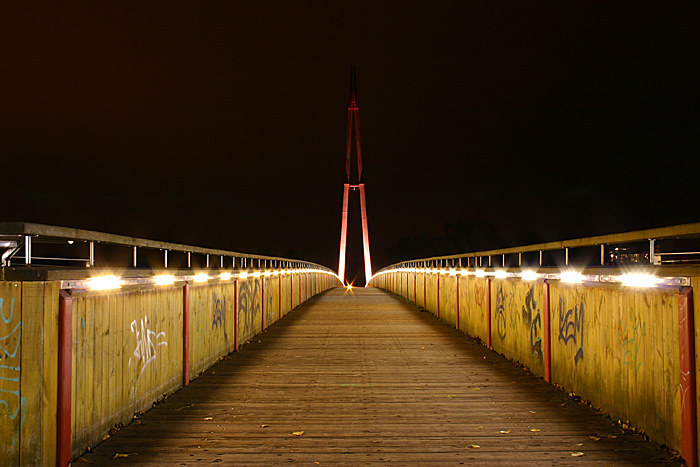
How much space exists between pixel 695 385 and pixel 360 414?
3132mm

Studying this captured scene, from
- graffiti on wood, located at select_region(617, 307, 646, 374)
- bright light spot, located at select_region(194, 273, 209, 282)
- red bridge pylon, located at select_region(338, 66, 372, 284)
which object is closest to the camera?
graffiti on wood, located at select_region(617, 307, 646, 374)

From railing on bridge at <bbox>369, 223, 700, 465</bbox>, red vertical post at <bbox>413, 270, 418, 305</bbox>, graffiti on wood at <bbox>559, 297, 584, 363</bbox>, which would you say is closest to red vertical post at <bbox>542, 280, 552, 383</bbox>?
railing on bridge at <bbox>369, 223, 700, 465</bbox>

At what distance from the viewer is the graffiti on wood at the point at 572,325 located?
6828 mm

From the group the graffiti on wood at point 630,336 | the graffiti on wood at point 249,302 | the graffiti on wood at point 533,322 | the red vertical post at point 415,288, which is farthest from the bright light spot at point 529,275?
the red vertical post at point 415,288

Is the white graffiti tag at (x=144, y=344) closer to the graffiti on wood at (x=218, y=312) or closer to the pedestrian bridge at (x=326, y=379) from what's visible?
the pedestrian bridge at (x=326, y=379)

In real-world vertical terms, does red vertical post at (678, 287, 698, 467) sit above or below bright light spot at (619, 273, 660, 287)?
below

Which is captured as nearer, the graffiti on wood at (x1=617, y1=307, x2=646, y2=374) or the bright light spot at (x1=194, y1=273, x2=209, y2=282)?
the graffiti on wood at (x1=617, y1=307, x2=646, y2=374)

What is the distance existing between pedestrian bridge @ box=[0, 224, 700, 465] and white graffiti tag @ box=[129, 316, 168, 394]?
0.03 metres

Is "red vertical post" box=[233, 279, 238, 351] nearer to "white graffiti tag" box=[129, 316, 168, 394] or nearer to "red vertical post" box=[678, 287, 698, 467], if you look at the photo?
"white graffiti tag" box=[129, 316, 168, 394]

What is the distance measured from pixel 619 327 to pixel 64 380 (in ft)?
15.6

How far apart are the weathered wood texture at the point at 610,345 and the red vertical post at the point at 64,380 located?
4533 millimetres

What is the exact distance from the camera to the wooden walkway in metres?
5.06

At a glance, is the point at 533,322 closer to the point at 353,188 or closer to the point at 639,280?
the point at 639,280

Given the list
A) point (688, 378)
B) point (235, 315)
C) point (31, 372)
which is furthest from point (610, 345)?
point (235, 315)
